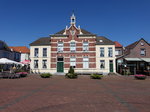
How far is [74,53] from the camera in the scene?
27.5 meters

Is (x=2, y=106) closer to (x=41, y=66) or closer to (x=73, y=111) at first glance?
(x=73, y=111)

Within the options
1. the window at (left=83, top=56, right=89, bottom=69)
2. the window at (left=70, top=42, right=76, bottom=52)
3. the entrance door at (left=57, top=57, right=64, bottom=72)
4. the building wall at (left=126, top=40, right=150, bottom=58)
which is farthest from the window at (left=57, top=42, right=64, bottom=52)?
the building wall at (left=126, top=40, right=150, bottom=58)

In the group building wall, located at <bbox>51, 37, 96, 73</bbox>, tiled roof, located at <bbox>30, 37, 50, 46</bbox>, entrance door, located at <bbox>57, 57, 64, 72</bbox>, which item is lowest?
entrance door, located at <bbox>57, 57, 64, 72</bbox>

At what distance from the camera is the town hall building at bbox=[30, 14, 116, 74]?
1072 inches

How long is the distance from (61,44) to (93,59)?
7781 millimetres

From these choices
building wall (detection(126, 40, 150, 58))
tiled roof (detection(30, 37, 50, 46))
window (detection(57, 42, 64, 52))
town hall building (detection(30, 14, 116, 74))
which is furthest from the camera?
building wall (detection(126, 40, 150, 58))

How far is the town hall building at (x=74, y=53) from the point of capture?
27.2 m

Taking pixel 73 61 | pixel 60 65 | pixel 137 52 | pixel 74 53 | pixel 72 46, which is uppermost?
pixel 72 46

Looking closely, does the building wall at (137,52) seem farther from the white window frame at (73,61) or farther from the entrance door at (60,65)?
the entrance door at (60,65)

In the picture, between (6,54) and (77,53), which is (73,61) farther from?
(6,54)

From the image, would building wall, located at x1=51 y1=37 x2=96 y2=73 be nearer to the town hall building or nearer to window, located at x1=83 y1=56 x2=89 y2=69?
the town hall building

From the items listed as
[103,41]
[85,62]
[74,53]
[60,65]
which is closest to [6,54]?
[60,65]

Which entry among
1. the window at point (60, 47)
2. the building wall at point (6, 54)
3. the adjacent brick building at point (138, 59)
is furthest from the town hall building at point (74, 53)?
the building wall at point (6, 54)

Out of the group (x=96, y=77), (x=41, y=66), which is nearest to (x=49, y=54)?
(x=41, y=66)
